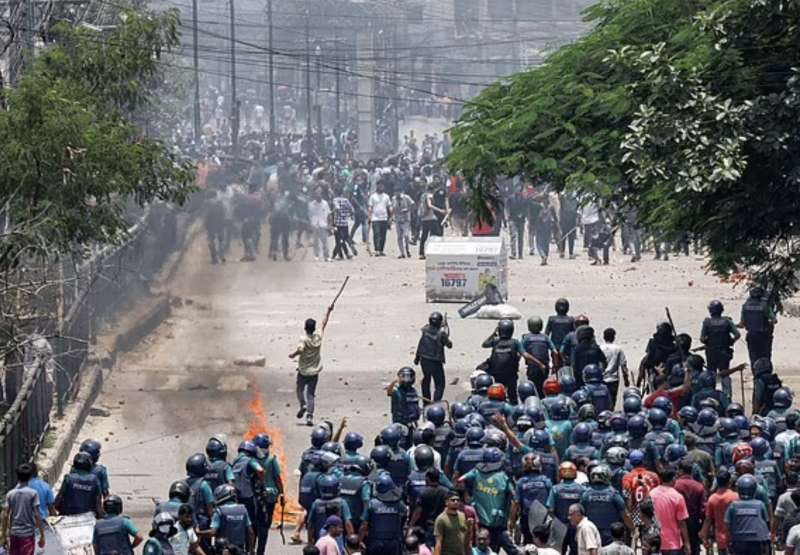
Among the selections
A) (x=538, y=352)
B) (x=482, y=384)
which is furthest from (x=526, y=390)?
(x=538, y=352)

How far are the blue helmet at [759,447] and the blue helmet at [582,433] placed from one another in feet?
4.42

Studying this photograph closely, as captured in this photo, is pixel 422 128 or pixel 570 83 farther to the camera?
pixel 422 128

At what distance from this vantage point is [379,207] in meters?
41.3

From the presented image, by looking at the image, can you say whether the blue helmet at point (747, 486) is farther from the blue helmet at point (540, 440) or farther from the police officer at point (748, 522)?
the blue helmet at point (540, 440)

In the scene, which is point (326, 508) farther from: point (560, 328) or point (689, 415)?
point (560, 328)

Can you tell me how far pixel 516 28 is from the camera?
264ft

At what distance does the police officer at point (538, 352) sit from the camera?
72.9 feet

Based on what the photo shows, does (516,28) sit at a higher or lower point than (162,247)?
higher

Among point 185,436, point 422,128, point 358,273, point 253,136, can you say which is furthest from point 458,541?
point 422,128

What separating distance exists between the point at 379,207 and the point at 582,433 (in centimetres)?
2444

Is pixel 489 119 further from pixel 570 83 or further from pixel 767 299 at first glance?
pixel 767 299

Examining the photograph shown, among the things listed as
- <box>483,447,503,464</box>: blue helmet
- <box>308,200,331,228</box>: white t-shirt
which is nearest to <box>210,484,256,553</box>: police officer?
<box>483,447,503,464</box>: blue helmet

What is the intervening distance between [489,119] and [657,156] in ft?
16.2

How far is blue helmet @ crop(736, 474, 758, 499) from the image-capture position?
15.5m
